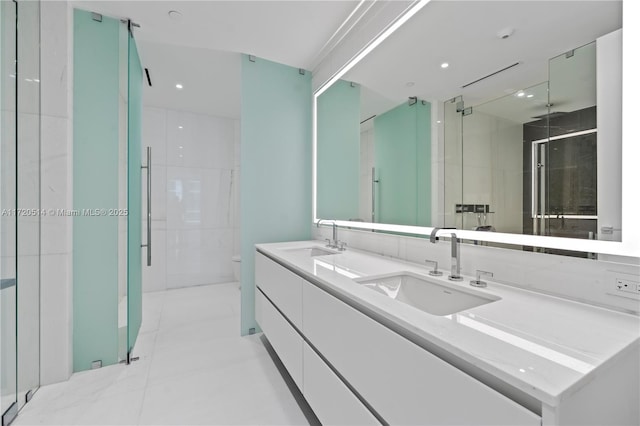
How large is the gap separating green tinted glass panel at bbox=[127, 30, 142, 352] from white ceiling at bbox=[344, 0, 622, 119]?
6.46 feet

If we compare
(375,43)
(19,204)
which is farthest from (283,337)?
(375,43)

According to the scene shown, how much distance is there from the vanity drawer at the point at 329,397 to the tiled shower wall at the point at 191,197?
3.26m

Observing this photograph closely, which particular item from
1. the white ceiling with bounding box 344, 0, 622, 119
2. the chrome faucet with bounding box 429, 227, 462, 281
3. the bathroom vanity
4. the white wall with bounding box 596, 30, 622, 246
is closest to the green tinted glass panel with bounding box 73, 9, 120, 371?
the bathroom vanity

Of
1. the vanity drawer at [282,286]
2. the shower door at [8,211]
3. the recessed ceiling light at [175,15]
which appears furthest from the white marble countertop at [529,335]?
the recessed ceiling light at [175,15]

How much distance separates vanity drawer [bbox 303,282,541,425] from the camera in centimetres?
60

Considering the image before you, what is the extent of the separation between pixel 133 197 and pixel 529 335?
2.61 meters

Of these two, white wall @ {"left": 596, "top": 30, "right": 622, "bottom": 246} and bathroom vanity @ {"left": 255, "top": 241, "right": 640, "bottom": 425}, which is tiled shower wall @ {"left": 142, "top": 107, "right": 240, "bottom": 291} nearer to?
bathroom vanity @ {"left": 255, "top": 241, "right": 640, "bottom": 425}

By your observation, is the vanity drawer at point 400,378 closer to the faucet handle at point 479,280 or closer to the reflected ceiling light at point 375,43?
the faucet handle at point 479,280

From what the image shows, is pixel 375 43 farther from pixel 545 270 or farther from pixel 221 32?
pixel 545 270

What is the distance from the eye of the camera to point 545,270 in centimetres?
103

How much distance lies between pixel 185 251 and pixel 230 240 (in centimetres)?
66

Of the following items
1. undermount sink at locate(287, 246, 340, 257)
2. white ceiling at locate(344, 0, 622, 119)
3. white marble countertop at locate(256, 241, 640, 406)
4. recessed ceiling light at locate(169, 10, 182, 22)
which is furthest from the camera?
undermount sink at locate(287, 246, 340, 257)

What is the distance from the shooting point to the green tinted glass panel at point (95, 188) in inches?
77.7

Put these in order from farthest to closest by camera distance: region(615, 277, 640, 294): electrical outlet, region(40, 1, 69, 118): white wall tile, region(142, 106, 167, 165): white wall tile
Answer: region(142, 106, 167, 165): white wall tile → region(40, 1, 69, 118): white wall tile → region(615, 277, 640, 294): electrical outlet
